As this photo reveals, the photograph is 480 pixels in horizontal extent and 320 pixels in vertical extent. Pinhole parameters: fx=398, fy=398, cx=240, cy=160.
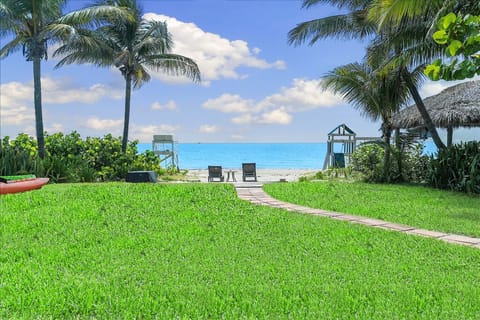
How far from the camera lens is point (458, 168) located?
32.2 feet

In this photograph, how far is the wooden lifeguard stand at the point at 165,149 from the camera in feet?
59.2

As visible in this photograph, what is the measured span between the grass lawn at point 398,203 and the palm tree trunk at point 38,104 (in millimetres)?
7173

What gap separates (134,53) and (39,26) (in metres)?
3.76

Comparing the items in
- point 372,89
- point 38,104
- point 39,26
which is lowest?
point 38,104

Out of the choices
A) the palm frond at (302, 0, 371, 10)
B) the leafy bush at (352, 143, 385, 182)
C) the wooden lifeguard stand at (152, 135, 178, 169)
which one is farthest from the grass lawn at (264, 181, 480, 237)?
the wooden lifeguard stand at (152, 135, 178, 169)

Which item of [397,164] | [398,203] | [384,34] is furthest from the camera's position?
[384,34]

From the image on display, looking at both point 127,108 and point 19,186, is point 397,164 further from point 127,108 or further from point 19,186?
point 127,108

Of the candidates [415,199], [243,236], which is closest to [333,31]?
[415,199]

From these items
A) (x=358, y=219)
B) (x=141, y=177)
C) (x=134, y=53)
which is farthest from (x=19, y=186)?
(x=134, y=53)

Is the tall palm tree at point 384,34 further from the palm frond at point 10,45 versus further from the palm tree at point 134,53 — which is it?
the palm frond at point 10,45

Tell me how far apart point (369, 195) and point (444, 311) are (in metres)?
5.81

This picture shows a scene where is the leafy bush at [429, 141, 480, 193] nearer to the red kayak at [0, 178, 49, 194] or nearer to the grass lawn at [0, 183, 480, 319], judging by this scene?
the grass lawn at [0, 183, 480, 319]

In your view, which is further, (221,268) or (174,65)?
(174,65)

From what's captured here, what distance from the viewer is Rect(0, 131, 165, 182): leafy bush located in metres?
10.8
